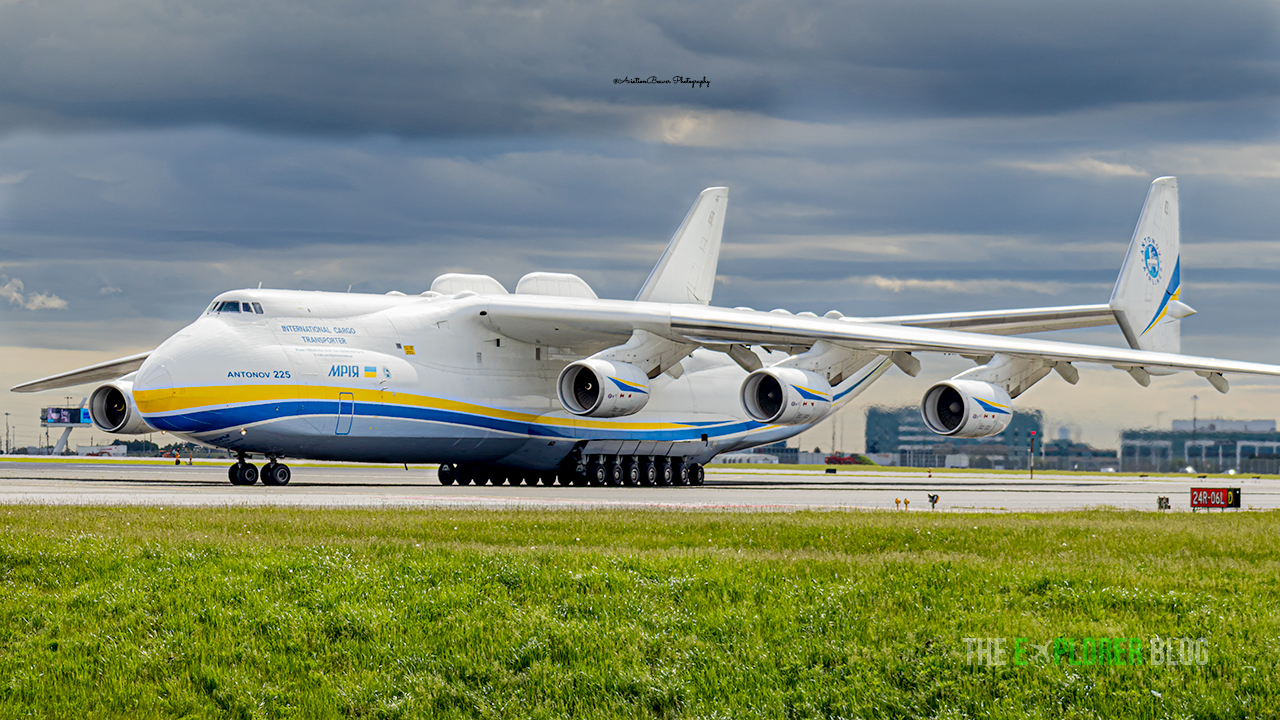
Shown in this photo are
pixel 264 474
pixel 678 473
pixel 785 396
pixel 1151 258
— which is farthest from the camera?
pixel 1151 258

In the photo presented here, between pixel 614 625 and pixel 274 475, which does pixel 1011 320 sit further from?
pixel 614 625

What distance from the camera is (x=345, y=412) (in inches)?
1093

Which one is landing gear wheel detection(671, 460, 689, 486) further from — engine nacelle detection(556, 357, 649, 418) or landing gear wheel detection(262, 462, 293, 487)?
landing gear wheel detection(262, 462, 293, 487)

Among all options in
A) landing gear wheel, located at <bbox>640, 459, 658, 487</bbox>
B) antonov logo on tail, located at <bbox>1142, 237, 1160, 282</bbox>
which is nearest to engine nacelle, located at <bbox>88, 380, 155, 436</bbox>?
landing gear wheel, located at <bbox>640, 459, 658, 487</bbox>

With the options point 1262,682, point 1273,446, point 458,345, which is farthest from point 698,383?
point 1273,446

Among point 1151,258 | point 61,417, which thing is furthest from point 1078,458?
point 61,417

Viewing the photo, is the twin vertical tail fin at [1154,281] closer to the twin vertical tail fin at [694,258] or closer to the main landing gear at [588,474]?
the twin vertical tail fin at [694,258]

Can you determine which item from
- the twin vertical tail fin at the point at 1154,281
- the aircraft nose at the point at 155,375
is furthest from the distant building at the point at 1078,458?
the aircraft nose at the point at 155,375

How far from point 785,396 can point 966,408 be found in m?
4.13

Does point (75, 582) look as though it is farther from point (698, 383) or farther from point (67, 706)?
point (698, 383)

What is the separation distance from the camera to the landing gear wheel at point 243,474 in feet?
96.1

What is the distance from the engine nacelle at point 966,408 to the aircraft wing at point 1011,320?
491 cm

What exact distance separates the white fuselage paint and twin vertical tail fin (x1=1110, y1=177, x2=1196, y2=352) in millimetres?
13050

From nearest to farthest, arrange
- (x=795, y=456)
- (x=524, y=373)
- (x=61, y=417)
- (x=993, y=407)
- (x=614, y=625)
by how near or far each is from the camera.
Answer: (x=614, y=625) → (x=993, y=407) → (x=524, y=373) → (x=61, y=417) → (x=795, y=456)
